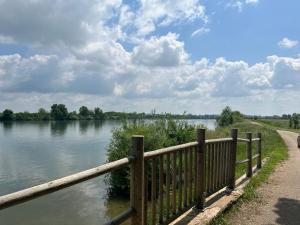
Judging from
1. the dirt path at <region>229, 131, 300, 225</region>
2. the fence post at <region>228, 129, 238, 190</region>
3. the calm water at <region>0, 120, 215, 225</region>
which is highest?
the fence post at <region>228, 129, 238, 190</region>

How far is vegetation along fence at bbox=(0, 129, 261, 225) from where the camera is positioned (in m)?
4.02

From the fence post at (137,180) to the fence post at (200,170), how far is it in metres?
2.21

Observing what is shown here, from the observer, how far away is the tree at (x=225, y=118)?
8450cm

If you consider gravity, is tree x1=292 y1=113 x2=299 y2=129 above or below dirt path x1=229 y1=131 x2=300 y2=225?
above

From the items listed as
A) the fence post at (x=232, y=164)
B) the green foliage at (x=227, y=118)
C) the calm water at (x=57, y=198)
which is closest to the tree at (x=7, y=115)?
the green foliage at (x=227, y=118)

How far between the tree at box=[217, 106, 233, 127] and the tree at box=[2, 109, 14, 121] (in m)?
69.9

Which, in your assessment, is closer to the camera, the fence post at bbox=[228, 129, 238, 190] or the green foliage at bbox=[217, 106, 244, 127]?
the fence post at bbox=[228, 129, 238, 190]

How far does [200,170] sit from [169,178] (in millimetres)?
1392

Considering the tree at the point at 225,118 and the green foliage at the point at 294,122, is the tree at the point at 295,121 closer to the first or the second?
the green foliage at the point at 294,122

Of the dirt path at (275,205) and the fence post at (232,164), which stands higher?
the fence post at (232,164)

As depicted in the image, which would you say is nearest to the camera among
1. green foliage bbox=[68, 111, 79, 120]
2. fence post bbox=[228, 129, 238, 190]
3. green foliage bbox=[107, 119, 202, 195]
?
fence post bbox=[228, 129, 238, 190]

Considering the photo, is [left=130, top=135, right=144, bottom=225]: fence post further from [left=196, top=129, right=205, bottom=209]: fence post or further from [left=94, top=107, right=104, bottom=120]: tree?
[left=94, top=107, right=104, bottom=120]: tree

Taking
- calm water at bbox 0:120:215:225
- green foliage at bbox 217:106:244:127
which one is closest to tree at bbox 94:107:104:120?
green foliage at bbox 217:106:244:127

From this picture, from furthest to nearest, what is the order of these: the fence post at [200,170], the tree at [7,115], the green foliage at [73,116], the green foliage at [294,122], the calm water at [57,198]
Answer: the green foliage at [73,116] < the tree at [7,115] < the green foliage at [294,122] < the calm water at [57,198] < the fence post at [200,170]
